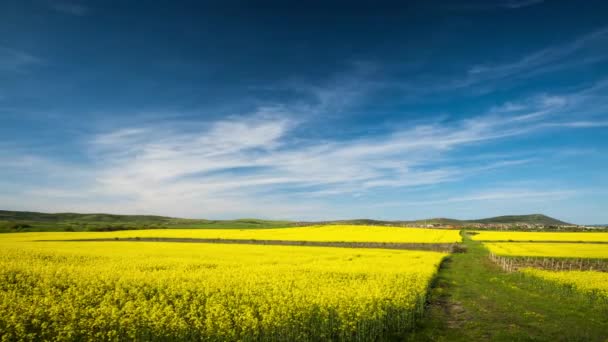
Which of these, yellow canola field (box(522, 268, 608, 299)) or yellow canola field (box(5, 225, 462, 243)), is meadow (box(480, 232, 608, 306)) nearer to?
yellow canola field (box(522, 268, 608, 299))

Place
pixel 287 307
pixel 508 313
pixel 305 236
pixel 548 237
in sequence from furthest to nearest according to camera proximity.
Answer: pixel 548 237
pixel 305 236
pixel 508 313
pixel 287 307

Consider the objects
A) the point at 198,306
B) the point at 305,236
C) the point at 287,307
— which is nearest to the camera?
the point at 287,307

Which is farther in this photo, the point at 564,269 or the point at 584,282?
the point at 564,269

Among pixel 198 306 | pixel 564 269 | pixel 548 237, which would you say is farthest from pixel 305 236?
pixel 198 306

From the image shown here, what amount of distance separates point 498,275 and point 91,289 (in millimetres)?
27955

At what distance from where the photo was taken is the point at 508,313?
17500 millimetres

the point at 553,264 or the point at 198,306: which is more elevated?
the point at 198,306

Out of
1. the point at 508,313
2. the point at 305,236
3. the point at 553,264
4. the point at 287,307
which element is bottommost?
the point at 305,236

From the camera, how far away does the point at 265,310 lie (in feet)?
41.2

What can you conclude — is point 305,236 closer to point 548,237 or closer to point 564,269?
point 564,269

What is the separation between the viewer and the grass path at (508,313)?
14219 mm

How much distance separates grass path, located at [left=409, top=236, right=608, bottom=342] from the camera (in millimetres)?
14219

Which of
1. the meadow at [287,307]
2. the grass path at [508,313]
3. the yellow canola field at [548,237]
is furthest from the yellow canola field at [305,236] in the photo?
the meadow at [287,307]

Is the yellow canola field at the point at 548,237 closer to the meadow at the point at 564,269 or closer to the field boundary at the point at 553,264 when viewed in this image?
the meadow at the point at 564,269
